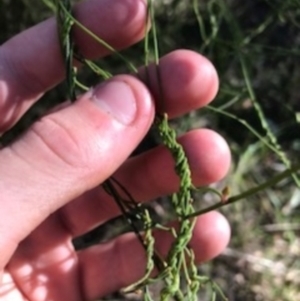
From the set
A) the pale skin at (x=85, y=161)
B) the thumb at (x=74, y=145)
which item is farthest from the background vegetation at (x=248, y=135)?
the thumb at (x=74, y=145)

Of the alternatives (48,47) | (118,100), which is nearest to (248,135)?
(48,47)

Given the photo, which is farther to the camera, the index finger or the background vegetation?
the background vegetation


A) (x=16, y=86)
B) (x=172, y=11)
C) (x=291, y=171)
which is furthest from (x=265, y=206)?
(x=291, y=171)

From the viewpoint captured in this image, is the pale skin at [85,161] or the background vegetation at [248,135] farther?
the background vegetation at [248,135]

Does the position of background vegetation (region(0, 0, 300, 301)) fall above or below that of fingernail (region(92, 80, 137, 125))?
below

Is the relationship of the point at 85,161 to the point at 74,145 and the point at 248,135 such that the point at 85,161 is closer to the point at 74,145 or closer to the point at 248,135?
the point at 74,145

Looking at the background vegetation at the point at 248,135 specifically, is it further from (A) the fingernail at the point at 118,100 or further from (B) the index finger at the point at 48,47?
(A) the fingernail at the point at 118,100

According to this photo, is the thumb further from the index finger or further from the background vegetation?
the background vegetation

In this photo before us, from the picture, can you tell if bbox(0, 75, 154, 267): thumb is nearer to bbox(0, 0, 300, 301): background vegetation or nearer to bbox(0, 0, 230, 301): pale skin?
bbox(0, 0, 230, 301): pale skin

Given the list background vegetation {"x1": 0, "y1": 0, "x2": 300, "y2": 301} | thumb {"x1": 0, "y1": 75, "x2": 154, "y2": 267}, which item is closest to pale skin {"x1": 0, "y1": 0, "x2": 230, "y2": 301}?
thumb {"x1": 0, "y1": 75, "x2": 154, "y2": 267}
